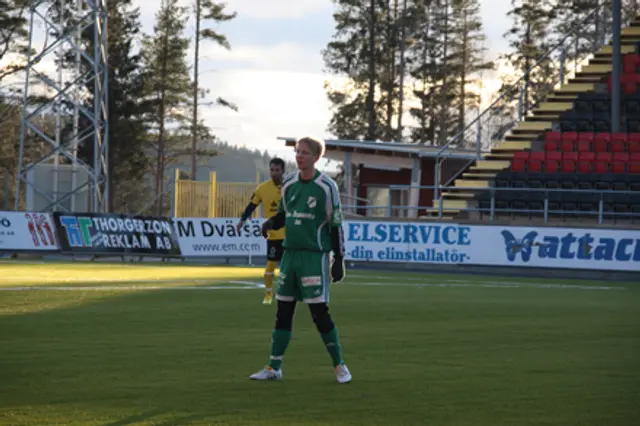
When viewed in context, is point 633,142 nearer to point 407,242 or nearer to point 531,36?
point 407,242

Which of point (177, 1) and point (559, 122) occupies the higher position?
point (177, 1)

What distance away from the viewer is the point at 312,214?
30.3 feet

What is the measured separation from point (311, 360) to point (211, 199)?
94.1ft

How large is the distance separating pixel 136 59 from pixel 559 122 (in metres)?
42.6

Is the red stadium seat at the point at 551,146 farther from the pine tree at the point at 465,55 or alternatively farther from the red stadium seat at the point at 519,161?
the pine tree at the point at 465,55

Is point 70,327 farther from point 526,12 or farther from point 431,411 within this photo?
point 526,12

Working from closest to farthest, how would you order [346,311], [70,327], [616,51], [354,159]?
[70,327] → [346,311] → [616,51] → [354,159]

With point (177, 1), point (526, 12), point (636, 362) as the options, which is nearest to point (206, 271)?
point (636, 362)

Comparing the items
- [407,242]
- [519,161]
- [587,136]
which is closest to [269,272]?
[407,242]

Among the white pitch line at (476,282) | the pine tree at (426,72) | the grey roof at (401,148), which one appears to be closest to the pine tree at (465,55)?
the pine tree at (426,72)

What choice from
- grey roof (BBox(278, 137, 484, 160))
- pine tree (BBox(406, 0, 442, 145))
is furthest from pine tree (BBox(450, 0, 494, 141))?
grey roof (BBox(278, 137, 484, 160))

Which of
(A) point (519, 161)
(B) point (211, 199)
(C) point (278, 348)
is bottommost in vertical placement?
(C) point (278, 348)

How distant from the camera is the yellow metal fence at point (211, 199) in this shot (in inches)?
1538

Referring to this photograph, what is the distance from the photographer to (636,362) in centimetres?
1112
